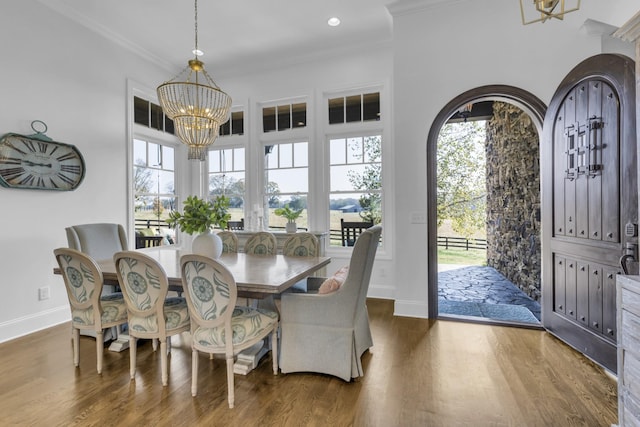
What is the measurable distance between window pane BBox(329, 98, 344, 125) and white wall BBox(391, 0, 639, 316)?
1.14 meters

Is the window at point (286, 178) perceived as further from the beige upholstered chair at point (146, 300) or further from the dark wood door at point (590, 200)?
the dark wood door at point (590, 200)

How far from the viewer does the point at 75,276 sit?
2.43 metres

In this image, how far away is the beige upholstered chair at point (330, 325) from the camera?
227cm

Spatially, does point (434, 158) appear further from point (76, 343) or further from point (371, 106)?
point (76, 343)

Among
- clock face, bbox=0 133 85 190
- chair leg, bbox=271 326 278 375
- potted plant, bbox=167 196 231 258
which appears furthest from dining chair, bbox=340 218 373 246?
clock face, bbox=0 133 85 190

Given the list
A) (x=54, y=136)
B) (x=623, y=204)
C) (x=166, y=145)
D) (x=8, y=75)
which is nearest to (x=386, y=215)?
(x=623, y=204)

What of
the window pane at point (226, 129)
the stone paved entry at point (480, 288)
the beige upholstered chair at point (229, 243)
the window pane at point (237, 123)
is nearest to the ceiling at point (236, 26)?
the window pane at point (237, 123)

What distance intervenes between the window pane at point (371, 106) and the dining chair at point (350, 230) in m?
1.53

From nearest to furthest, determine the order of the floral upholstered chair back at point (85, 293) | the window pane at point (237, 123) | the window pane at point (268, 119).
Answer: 1. the floral upholstered chair back at point (85, 293)
2. the window pane at point (268, 119)
3. the window pane at point (237, 123)

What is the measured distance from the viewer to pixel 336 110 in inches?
188

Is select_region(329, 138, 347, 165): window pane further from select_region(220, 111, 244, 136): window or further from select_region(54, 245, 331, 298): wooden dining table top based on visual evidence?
select_region(54, 245, 331, 298): wooden dining table top

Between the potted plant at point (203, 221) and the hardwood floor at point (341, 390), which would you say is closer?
the hardwood floor at point (341, 390)

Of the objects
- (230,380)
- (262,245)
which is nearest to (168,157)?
(262,245)

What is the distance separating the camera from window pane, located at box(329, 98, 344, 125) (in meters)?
4.75
